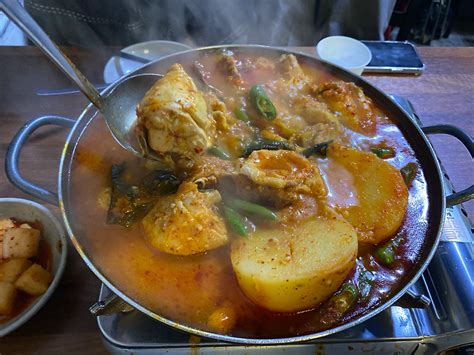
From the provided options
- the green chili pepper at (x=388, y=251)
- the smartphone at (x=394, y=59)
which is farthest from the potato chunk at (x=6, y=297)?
the smartphone at (x=394, y=59)

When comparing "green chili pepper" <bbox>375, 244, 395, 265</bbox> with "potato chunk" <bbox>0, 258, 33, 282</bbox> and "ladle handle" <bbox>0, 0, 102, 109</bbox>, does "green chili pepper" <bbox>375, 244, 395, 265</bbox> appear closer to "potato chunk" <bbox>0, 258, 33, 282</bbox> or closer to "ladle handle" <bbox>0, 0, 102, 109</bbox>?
"ladle handle" <bbox>0, 0, 102, 109</bbox>

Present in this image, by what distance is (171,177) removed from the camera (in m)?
1.84

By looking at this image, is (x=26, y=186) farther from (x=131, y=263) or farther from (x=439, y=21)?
(x=439, y=21)

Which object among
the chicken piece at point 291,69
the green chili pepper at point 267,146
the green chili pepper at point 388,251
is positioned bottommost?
the green chili pepper at point 388,251

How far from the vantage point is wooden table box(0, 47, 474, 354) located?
1874 millimetres

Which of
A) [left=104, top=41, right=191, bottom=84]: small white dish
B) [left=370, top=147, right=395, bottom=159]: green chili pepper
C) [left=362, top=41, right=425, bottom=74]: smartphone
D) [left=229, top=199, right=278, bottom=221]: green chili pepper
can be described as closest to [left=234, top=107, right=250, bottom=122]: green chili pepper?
[left=229, top=199, right=278, bottom=221]: green chili pepper

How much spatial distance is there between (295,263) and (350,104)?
3.61ft

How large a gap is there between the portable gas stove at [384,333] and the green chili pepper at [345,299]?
16cm

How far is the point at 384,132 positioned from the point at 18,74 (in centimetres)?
265

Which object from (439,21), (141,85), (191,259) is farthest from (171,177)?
(439,21)

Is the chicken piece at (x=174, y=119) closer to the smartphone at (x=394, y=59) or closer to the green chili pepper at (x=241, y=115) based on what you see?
the green chili pepper at (x=241, y=115)

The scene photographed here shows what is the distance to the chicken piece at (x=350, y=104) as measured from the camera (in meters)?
2.22

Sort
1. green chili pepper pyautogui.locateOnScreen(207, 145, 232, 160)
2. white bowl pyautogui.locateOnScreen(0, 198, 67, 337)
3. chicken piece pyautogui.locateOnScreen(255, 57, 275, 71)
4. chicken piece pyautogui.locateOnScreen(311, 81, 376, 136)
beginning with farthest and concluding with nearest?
chicken piece pyautogui.locateOnScreen(255, 57, 275, 71) < chicken piece pyautogui.locateOnScreen(311, 81, 376, 136) < green chili pepper pyautogui.locateOnScreen(207, 145, 232, 160) < white bowl pyautogui.locateOnScreen(0, 198, 67, 337)

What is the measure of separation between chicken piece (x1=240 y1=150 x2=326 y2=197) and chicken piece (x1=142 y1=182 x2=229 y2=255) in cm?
24
